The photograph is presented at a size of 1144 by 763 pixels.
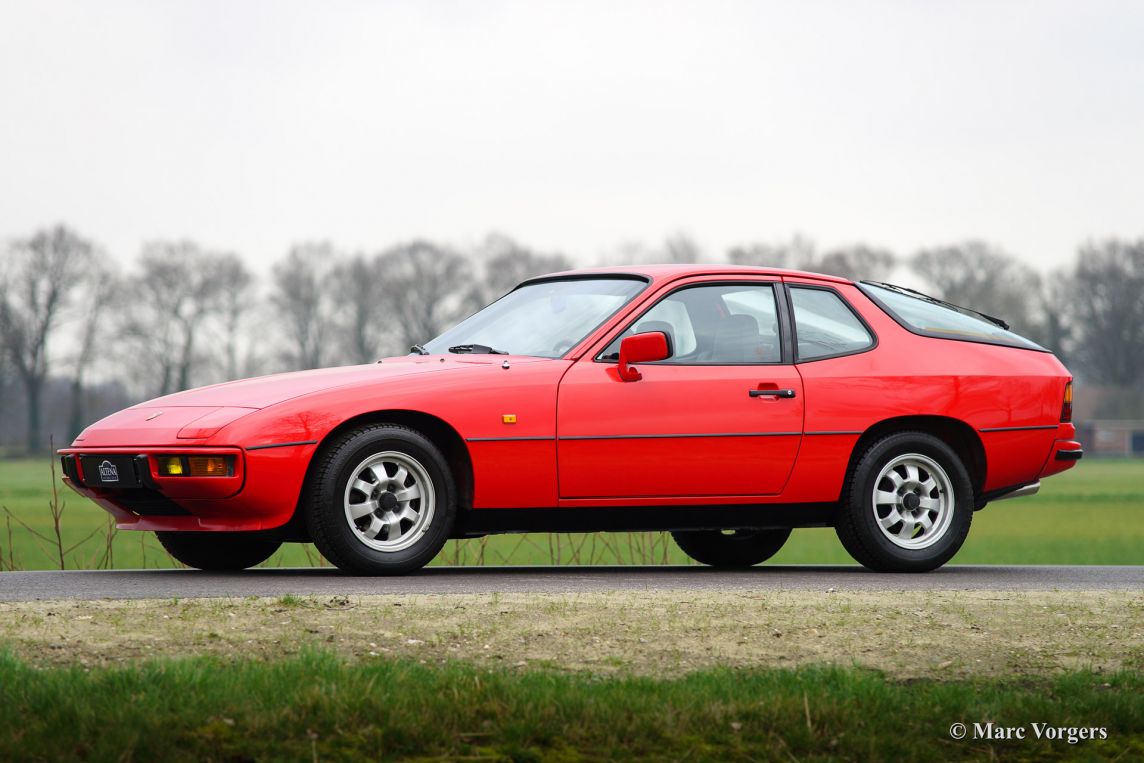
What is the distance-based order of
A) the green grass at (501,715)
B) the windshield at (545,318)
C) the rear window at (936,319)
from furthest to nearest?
the rear window at (936,319) → the windshield at (545,318) → the green grass at (501,715)

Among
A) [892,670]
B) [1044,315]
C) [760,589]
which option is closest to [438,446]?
[760,589]

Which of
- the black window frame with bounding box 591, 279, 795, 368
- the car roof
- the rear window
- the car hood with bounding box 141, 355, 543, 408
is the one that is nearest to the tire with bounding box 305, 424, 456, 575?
the car hood with bounding box 141, 355, 543, 408

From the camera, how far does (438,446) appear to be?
8.52 meters

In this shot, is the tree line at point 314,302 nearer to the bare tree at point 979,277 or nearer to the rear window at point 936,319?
the bare tree at point 979,277

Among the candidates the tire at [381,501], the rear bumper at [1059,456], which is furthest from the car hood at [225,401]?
the rear bumper at [1059,456]

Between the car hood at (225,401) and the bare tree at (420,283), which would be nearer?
the car hood at (225,401)

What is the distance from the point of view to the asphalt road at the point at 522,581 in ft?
24.9

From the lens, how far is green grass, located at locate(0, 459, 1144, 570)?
45.2ft

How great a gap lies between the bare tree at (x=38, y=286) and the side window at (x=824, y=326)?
73.1 metres

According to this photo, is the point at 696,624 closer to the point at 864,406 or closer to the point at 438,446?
the point at 438,446

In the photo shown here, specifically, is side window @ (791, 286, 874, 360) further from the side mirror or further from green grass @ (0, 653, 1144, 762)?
green grass @ (0, 653, 1144, 762)

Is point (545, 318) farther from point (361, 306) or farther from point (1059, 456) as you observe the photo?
point (361, 306)

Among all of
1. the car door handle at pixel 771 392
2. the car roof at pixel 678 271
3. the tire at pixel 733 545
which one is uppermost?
the car roof at pixel 678 271

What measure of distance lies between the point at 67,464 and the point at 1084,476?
2938 inches
